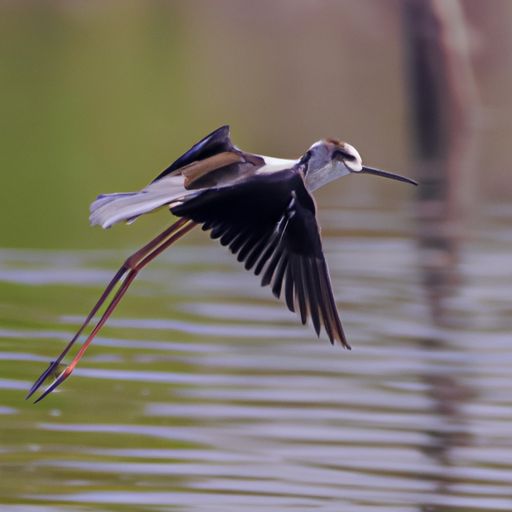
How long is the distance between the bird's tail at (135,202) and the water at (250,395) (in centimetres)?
79

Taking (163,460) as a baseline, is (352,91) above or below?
below

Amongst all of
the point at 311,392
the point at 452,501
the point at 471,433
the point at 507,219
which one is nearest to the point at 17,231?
the point at 507,219

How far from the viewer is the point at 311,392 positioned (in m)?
6.21

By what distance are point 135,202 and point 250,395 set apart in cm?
149

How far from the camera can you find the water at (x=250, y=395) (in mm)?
5047

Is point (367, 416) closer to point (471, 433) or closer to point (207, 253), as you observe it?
point (471, 433)

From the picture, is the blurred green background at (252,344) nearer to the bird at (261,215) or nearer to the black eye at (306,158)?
the bird at (261,215)

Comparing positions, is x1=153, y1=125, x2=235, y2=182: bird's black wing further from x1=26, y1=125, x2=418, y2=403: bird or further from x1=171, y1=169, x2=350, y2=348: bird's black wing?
x1=171, y1=169, x2=350, y2=348: bird's black wing

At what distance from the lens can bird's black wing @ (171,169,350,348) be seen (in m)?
4.68

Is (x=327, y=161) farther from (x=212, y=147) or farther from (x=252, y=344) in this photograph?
(x=252, y=344)

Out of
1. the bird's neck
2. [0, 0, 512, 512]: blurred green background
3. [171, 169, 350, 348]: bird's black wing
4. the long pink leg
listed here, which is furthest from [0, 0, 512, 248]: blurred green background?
[171, 169, 350, 348]: bird's black wing

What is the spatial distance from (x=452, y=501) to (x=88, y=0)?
22210mm

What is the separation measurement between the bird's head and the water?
0.88 m

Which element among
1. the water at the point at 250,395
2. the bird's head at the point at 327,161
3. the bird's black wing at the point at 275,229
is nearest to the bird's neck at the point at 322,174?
the bird's head at the point at 327,161
